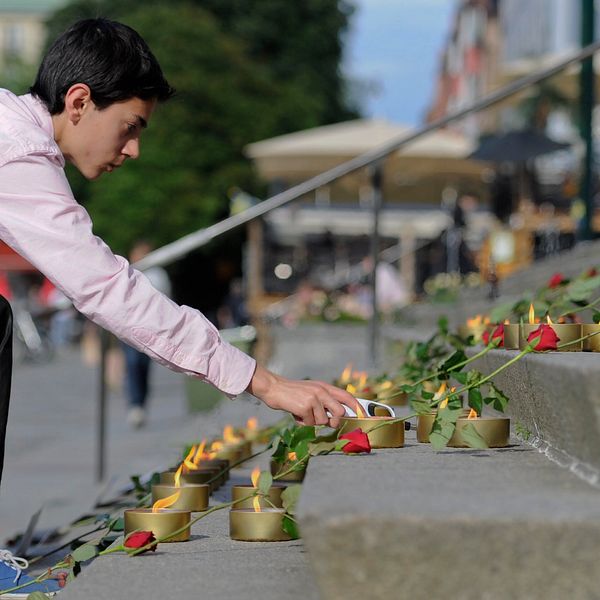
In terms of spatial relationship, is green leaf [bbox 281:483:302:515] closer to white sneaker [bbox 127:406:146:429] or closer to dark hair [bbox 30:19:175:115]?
dark hair [bbox 30:19:175:115]

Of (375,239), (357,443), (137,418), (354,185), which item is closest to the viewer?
(357,443)

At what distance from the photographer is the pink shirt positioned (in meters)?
2.55

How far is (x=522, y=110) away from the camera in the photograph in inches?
1027

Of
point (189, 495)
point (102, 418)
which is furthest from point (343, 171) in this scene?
point (189, 495)

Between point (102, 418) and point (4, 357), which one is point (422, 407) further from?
point (102, 418)

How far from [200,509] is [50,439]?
26.0ft

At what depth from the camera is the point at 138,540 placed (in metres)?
2.54

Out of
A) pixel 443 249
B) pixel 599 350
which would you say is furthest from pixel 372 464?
pixel 443 249

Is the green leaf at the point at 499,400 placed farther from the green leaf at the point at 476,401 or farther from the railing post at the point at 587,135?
the railing post at the point at 587,135

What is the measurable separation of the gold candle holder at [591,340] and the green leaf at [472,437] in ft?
1.30

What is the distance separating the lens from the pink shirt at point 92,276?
2547 mm

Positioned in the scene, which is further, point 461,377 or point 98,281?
point 461,377

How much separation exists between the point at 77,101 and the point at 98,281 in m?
0.58

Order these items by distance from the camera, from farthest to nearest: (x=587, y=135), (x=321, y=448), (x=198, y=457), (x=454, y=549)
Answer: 1. (x=587, y=135)
2. (x=198, y=457)
3. (x=321, y=448)
4. (x=454, y=549)
